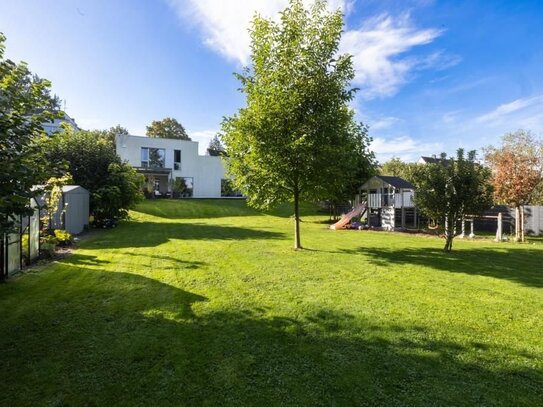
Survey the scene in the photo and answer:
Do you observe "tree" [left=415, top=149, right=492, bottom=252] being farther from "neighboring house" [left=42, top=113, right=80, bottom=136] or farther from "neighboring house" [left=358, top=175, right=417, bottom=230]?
"neighboring house" [left=42, top=113, right=80, bottom=136]

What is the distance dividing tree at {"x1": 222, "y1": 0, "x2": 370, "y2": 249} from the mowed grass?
13.0ft

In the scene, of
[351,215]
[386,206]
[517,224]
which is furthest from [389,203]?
[517,224]

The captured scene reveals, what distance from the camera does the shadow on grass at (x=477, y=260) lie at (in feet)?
30.0

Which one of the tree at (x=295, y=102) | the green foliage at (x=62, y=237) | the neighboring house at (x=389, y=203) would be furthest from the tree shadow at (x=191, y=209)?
the tree at (x=295, y=102)

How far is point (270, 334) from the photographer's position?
502 centimetres

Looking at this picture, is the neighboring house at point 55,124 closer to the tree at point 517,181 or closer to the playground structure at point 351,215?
the playground structure at point 351,215

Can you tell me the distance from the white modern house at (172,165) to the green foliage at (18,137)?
34249 mm

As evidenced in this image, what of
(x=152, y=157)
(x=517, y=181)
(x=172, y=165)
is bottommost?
(x=517, y=181)

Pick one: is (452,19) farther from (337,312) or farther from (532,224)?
(532,224)

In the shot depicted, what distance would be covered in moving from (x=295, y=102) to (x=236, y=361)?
970cm

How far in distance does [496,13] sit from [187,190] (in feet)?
114

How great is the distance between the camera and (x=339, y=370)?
13.2 ft

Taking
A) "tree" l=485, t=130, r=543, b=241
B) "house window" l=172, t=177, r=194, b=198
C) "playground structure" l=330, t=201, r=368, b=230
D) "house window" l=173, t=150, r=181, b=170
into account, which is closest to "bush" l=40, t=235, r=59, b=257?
"playground structure" l=330, t=201, r=368, b=230

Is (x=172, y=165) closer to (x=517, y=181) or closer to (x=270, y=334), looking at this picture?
(x=517, y=181)
